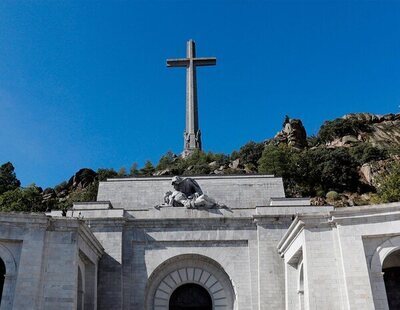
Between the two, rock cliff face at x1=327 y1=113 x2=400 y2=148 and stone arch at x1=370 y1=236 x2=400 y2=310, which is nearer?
stone arch at x1=370 y1=236 x2=400 y2=310

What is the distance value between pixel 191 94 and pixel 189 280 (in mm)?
52795

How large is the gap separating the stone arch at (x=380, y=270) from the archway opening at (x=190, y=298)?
8.23m

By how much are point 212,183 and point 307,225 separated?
331 inches

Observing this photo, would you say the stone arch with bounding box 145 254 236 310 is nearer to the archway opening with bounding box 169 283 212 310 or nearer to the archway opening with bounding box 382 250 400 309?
the archway opening with bounding box 169 283 212 310

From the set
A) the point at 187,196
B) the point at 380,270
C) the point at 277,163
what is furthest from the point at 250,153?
the point at 380,270

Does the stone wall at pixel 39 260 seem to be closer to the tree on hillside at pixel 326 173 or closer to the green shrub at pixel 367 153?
the tree on hillside at pixel 326 173

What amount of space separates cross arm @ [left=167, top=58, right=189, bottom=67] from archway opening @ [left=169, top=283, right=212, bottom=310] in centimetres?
5278

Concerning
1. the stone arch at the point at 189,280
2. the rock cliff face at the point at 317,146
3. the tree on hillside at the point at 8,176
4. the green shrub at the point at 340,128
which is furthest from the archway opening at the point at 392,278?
the green shrub at the point at 340,128

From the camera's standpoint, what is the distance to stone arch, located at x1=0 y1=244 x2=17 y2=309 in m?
17.3

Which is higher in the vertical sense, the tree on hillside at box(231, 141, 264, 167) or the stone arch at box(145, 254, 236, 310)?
the tree on hillside at box(231, 141, 264, 167)

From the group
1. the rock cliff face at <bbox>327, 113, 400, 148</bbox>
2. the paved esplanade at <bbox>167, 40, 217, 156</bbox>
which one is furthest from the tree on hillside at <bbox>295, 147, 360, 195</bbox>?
the paved esplanade at <bbox>167, 40, 217, 156</bbox>

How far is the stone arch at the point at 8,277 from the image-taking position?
17312 mm

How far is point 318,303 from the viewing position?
1794 centimetres

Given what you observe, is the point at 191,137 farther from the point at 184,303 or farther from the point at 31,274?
the point at 31,274
